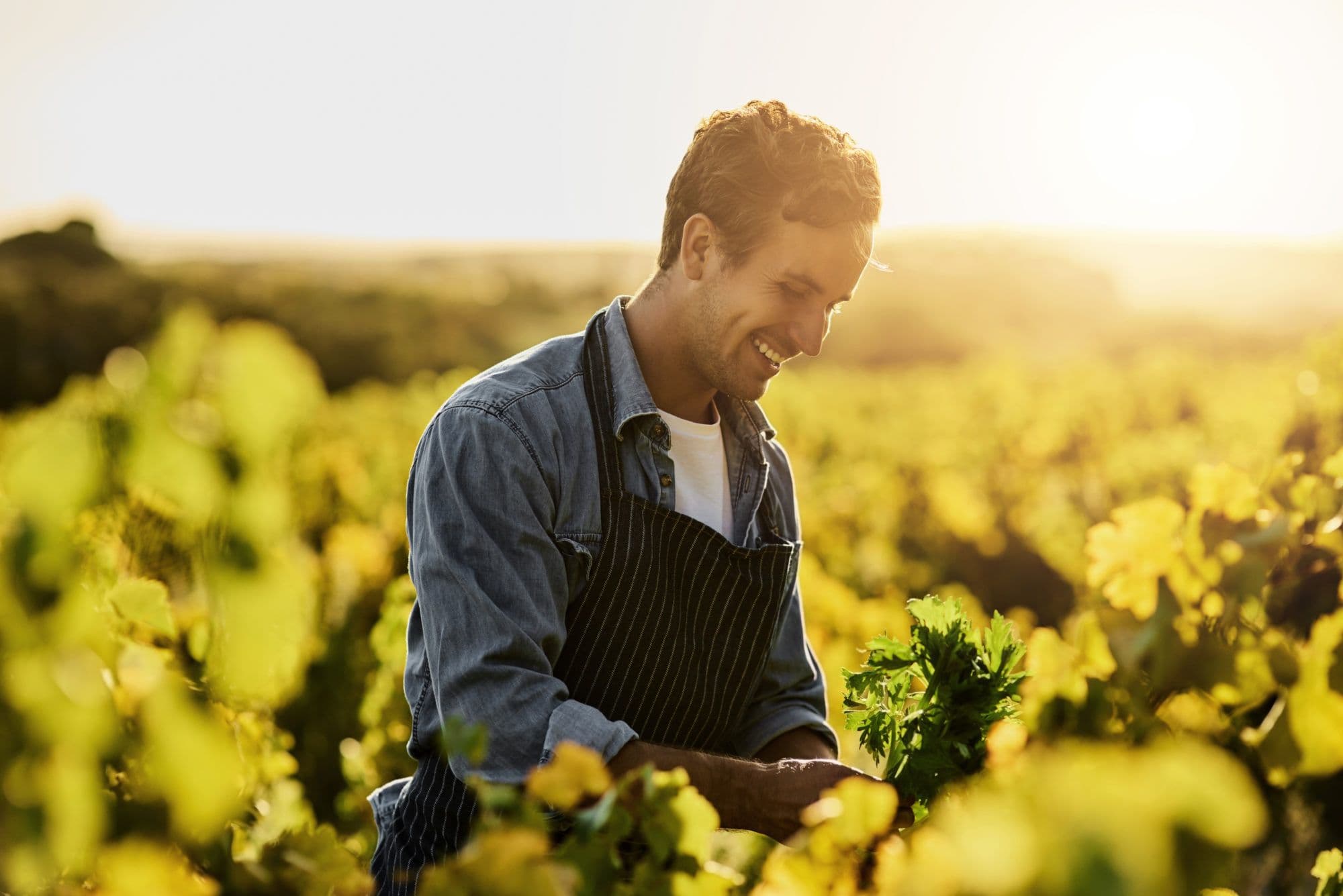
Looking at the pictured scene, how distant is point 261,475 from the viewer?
0.70 m

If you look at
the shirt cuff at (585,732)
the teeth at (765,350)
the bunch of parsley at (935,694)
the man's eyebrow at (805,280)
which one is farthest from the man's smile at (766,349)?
the shirt cuff at (585,732)

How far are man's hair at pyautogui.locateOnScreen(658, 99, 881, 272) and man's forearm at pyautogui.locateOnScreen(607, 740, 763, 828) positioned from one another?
3.03 feet

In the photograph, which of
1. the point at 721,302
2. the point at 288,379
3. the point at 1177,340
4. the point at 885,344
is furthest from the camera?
the point at 885,344

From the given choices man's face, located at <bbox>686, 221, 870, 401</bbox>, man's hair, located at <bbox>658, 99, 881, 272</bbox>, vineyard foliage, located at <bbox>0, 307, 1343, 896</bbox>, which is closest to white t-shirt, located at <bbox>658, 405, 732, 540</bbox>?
man's face, located at <bbox>686, 221, 870, 401</bbox>

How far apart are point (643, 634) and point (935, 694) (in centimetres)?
62

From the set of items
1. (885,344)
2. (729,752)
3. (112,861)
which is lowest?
(885,344)

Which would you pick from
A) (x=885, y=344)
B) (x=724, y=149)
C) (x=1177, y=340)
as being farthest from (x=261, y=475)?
(x=885, y=344)

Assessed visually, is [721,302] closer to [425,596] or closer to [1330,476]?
[425,596]

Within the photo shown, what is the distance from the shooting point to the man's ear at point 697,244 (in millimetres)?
2070

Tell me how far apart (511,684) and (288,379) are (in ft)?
3.26

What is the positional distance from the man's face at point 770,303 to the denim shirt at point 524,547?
0.53ft

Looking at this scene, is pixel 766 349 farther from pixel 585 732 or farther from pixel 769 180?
pixel 585 732

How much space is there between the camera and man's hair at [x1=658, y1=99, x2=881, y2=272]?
6.66 feet

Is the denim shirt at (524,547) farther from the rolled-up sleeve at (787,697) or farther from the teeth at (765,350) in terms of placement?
the teeth at (765,350)
